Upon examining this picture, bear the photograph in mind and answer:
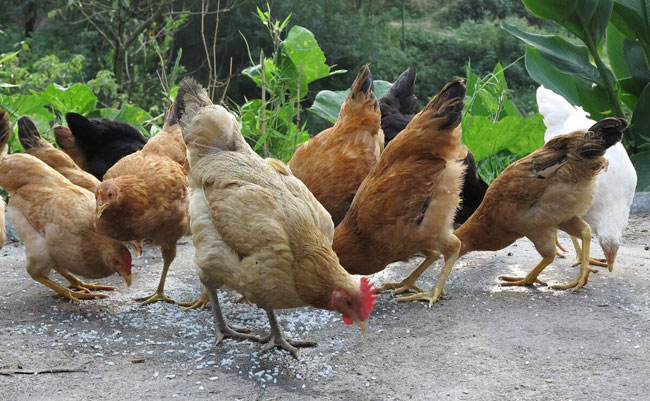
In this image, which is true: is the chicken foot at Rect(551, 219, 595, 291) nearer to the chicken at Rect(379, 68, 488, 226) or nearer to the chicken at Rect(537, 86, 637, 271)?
→ the chicken at Rect(537, 86, 637, 271)

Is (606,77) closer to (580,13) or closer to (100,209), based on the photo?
(580,13)

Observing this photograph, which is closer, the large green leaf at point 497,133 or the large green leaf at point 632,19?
the large green leaf at point 632,19

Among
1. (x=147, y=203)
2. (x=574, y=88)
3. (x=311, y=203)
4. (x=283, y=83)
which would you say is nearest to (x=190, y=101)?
(x=147, y=203)

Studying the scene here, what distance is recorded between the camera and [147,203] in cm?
416

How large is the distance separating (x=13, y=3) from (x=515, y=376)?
12954mm

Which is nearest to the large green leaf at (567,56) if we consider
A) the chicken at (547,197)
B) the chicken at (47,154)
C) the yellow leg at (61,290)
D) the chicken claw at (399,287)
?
the chicken at (547,197)

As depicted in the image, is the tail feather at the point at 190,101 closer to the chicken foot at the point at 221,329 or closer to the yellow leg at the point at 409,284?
the chicken foot at the point at 221,329

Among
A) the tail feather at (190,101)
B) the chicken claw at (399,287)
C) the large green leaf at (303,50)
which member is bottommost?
the chicken claw at (399,287)

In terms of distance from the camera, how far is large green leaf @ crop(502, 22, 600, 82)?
6023 mm

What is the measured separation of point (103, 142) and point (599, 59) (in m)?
4.61

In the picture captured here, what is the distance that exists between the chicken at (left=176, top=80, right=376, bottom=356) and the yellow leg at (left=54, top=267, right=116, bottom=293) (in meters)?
1.31

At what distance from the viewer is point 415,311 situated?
403 cm

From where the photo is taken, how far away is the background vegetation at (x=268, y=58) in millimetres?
6602

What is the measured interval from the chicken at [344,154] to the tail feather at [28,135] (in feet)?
6.74
